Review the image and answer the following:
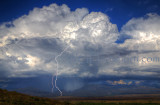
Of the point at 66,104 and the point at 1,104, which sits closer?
the point at 1,104

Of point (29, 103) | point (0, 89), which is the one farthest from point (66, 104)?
point (0, 89)

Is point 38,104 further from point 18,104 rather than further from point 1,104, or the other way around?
point 1,104

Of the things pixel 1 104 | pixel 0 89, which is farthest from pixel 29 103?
pixel 0 89

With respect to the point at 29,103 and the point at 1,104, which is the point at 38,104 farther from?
the point at 1,104

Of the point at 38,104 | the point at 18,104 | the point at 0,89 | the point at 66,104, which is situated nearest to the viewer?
the point at 18,104

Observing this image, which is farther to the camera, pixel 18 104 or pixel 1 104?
pixel 18 104

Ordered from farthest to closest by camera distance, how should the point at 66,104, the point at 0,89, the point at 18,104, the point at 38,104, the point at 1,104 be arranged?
the point at 0,89
the point at 66,104
the point at 38,104
the point at 18,104
the point at 1,104

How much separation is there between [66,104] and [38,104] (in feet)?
28.3

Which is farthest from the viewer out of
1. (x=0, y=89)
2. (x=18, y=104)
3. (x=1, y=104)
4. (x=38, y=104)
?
(x=0, y=89)

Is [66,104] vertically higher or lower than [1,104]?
lower

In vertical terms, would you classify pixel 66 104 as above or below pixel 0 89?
below

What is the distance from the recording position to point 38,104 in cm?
3228

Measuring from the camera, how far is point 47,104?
33531mm

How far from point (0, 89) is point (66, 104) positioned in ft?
64.8
